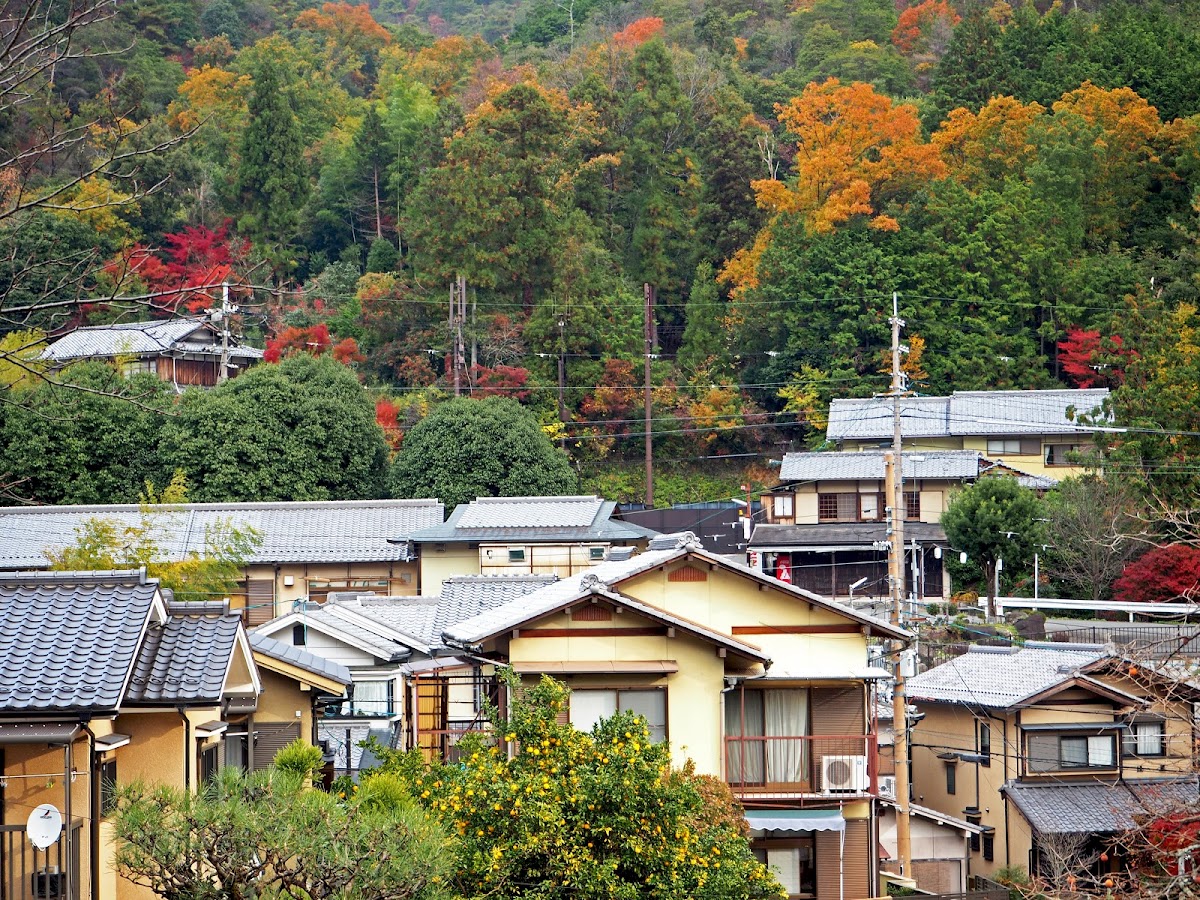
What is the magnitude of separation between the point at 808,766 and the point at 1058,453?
2971 cm

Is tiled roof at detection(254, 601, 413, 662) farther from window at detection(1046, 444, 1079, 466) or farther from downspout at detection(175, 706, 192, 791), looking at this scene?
window at detection(1046, 444, 1079, 466)

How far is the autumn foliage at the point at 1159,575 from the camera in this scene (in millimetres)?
31656

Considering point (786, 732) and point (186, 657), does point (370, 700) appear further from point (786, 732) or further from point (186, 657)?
point (186, 657)

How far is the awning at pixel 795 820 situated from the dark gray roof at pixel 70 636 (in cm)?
897

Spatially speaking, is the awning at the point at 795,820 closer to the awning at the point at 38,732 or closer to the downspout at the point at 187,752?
the downspout at the point at 187,752

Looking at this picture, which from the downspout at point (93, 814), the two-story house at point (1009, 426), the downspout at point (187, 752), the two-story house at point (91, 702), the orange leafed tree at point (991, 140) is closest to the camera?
the two-story house at point (91, 702)

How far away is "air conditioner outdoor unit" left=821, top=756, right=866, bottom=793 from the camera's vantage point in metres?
17.2

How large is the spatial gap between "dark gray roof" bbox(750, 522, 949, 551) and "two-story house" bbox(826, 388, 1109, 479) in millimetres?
3722

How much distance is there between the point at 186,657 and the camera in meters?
9.70

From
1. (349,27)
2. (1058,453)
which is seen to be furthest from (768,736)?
(349,27)

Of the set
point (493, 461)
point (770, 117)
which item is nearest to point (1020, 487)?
point (493, 461)

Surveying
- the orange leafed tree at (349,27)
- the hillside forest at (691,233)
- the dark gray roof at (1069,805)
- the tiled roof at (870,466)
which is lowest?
the dark gray roof at (1069,805)

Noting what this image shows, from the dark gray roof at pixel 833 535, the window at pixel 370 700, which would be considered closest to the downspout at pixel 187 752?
the window at pixel 370 700

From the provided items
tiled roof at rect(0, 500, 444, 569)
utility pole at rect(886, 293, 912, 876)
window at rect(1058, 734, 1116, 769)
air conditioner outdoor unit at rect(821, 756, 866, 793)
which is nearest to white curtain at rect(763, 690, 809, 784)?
air conditioner outdoor unit at rect(821, 756, 866, 793)
